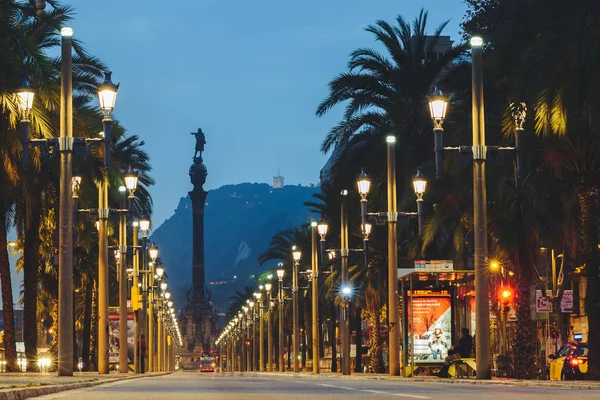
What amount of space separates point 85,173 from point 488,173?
13229mm

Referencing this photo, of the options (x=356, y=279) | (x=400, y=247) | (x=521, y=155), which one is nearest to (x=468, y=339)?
(x=521, y=155)

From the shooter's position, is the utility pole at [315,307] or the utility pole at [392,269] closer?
the utility pole at [392,269]

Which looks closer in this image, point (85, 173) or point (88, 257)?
point (85, 173)

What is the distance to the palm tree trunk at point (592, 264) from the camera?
3100 cm

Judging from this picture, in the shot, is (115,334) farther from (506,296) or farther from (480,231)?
(480,231)

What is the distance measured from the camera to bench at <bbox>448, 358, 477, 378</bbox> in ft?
123

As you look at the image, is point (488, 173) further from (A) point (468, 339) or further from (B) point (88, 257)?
(B) point (88, 257)

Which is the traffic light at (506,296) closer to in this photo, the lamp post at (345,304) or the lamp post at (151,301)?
the lamp post at (345,304)

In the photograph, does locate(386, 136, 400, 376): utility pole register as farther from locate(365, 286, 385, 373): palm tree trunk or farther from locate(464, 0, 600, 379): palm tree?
locate(365, 286, 385, 373): palm tree trunk

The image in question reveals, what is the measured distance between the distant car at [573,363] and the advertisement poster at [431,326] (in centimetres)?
530

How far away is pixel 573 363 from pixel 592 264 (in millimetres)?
4290

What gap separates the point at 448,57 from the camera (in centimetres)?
4647

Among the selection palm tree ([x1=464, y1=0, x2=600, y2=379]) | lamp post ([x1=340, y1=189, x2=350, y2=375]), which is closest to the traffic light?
lamp post ([x1=340, y1=189, x2=350, y2=375])

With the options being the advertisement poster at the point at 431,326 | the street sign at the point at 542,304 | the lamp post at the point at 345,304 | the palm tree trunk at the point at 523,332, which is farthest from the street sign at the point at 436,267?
the lamp post at the point at 345,304
